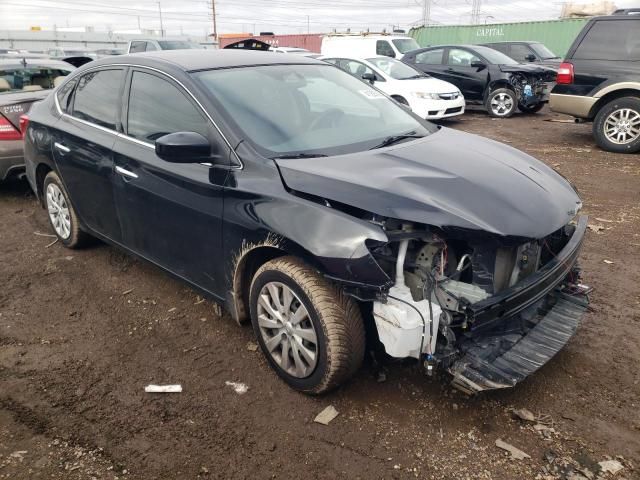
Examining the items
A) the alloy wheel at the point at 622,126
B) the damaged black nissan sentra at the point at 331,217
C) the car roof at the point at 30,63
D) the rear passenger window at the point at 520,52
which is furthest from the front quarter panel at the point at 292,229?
the rear passenger window at the point at 520,52

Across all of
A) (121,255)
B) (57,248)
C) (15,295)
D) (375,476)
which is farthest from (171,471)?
(57,248)

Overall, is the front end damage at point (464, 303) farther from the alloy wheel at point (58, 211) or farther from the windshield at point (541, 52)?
the windshield at point (541, 52)

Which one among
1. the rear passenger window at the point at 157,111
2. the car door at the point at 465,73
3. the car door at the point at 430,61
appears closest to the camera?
the rear passenger window at the point at 157,111

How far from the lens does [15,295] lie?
13.1 feet

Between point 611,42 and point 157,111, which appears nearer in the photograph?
point 157,111

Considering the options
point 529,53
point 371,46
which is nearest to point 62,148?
point 371,46

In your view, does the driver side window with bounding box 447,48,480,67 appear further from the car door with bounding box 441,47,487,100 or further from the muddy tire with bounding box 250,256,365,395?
the muddy tire with bounding box 250,256,365,395

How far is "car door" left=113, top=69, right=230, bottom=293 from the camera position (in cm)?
296

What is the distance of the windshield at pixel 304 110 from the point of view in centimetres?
297

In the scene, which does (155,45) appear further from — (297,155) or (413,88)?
(297,155)

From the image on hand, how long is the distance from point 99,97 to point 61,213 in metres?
1.28

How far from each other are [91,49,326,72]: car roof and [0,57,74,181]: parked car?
220cm

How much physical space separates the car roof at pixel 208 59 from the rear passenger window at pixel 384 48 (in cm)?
1218

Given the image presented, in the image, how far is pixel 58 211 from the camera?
4.68 m
